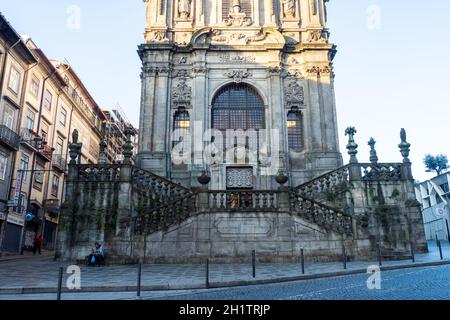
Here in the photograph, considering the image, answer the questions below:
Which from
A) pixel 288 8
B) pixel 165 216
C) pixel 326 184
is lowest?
pixel 165 216

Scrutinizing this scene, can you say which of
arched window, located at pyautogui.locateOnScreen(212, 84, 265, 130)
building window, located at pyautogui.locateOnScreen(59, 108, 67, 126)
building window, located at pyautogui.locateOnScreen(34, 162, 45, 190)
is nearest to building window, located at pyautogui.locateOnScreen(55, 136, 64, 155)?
building window, located at pyautogui.locateOnScreen(59, 108, 67, 126)

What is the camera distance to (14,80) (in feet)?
98.5

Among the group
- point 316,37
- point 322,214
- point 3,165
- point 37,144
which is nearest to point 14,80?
point 37,144

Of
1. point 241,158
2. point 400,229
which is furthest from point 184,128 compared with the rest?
point 400,229

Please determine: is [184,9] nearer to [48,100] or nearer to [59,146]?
[48,100]

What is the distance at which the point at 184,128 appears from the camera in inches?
Result: 987

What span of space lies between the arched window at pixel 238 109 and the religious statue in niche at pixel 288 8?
19.4 feet

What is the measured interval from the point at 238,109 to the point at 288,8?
26.2ft

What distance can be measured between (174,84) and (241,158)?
21.0ft

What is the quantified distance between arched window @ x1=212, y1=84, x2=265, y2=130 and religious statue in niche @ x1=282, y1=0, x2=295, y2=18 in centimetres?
593

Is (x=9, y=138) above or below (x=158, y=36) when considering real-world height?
below

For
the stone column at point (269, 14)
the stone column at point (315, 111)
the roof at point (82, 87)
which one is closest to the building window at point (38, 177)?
the roof at point (82, 87)

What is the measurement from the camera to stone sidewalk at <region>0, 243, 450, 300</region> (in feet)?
34.4
